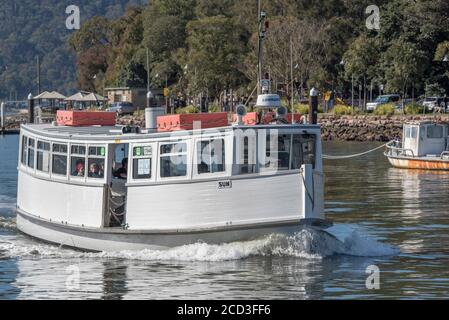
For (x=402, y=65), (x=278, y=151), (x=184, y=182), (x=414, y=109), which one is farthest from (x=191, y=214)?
(x=402, y=65)

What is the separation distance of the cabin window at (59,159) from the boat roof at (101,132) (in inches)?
12.4

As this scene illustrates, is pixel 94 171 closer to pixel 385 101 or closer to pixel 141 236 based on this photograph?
pixel 141 236

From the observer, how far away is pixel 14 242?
3741 cm

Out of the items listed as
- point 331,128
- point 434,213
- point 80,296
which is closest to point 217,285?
point 80,296

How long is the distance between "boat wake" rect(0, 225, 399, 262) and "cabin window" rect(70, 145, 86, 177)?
253 cm

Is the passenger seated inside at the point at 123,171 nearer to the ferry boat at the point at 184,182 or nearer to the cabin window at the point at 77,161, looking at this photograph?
the ferry boat at the point at 184,182

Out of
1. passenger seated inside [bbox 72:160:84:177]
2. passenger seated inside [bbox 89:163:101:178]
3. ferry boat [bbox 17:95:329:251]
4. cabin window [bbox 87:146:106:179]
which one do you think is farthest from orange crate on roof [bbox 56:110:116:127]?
passenger seated inside [bbox 89:163:101:178]

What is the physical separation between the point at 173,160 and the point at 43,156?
6.43 meters

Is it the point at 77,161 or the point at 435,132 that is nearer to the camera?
the point at 77,161

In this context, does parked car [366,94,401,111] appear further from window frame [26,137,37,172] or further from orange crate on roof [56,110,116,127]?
window frame [26,137,37,172]

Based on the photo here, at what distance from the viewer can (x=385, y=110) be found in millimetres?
107125

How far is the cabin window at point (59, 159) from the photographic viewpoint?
3566 centimetres

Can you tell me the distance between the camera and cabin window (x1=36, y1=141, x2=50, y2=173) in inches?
1446
